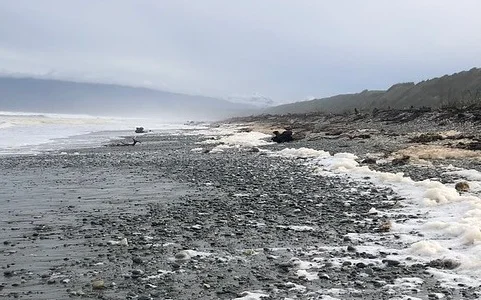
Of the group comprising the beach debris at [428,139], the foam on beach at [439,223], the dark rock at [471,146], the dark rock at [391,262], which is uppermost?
the beach debris at [428,139]

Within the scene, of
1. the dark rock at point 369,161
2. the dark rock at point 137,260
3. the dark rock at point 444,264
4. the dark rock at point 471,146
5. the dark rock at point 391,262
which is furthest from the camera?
the dark rock at point 471,146

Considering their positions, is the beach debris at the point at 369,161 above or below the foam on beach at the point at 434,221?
above

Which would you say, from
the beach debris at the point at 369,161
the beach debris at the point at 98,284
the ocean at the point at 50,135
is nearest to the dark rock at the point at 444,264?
the beach debris at the point at 98,284

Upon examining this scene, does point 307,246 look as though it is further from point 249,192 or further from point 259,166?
point 259,166

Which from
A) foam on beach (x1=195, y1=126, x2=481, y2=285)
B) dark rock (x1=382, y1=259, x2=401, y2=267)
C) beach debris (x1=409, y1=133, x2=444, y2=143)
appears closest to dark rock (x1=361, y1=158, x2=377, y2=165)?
foam on beach (x1=195, y1=126, x2=481, y2=285)

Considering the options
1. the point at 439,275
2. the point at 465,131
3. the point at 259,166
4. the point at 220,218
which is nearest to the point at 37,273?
the point at 220,218

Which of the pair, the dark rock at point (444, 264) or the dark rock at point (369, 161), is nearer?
the dark rock at point (444, 264)

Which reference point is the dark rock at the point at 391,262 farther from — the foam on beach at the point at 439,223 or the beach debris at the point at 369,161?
the beach debris at the point at 369,161

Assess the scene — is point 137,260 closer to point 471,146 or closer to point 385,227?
point 385,227

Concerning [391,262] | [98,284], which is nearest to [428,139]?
[391,262]

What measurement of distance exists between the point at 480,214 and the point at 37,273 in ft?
25.9

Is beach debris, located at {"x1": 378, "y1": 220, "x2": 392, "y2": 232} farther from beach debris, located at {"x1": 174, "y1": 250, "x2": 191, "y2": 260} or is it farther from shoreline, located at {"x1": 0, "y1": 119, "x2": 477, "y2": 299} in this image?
beach debris, located at {"x1": 174, "y1": 250, "x2": 191, "y2": 260}

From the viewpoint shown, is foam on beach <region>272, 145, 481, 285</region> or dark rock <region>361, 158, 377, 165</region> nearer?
foam on beach <region>272, 145, 481, 285</region>

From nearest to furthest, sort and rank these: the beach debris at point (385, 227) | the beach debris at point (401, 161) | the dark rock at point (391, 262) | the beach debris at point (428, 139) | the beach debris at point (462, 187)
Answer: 1. the dark rock at point (391, 262)
2. the beach debris at point (385, 227)
3. the beach debris at point (462, 187)
4. the beach debris at point (401, 161)
5. the beach debris at point (428, 139)
